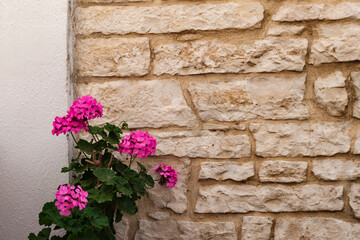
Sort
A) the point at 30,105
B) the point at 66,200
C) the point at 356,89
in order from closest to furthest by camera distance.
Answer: the point at 66,200 → the point at 356,89 → the point at 30,105

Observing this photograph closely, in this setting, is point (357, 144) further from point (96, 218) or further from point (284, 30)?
point (96, 218)

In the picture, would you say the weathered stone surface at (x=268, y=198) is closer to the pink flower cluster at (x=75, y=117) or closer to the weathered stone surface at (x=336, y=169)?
the weathered stone surface at (x=336, y=169)

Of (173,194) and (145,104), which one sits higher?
(145,104)

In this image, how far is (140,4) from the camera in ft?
6.27

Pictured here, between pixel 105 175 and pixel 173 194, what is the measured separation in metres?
0.47

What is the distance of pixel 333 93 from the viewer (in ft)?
6.02

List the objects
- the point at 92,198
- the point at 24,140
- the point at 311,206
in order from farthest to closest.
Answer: the point at 24,140 → the point at 311,206 → the point at 92,198

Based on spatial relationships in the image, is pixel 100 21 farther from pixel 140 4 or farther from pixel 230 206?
pixel 230 206

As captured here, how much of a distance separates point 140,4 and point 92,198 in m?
0.99

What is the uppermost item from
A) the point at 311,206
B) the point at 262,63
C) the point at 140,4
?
the point at 140,4

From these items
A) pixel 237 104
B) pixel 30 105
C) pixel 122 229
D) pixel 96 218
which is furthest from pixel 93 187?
pixel 237 104

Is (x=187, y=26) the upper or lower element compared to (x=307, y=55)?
upper

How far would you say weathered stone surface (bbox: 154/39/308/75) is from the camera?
185 cm

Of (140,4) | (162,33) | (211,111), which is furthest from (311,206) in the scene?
(140,4)
